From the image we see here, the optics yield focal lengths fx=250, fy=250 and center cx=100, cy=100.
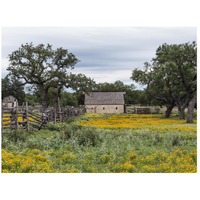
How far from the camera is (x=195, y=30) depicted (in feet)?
35.9

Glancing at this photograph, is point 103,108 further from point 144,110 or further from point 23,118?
point 23,118

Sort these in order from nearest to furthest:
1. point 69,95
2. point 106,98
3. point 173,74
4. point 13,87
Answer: point 173,74 → point 13,87 → point 69,95 → point 106,98

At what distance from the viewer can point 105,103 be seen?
49531mm

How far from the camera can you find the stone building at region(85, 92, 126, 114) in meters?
49.3

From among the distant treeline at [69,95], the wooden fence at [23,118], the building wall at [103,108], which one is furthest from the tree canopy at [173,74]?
the building wall at [103,108]

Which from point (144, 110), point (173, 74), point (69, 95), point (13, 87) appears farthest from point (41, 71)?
point (144, 110)

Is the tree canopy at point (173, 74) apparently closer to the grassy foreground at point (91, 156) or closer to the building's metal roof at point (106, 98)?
the grassy foreground at point (91, 156)

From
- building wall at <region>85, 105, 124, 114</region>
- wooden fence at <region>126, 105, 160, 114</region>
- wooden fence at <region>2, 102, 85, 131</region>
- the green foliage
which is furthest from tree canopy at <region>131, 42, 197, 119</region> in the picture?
building wall at <region>85, 105, 124, 114</region>

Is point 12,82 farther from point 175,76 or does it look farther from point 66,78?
point 175,76

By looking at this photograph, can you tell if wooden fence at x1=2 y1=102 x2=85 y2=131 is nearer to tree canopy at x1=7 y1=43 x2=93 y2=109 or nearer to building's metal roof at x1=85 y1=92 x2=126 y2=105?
tree canopy at x1=7 y1=43 x2=93 y2=109

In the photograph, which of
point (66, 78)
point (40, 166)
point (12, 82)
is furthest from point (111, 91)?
point (40, 166)

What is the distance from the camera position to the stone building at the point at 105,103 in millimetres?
49344

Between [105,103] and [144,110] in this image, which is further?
[105,103]

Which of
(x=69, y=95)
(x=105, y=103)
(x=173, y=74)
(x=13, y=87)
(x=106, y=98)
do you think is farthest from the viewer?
(x=106, y=98)
